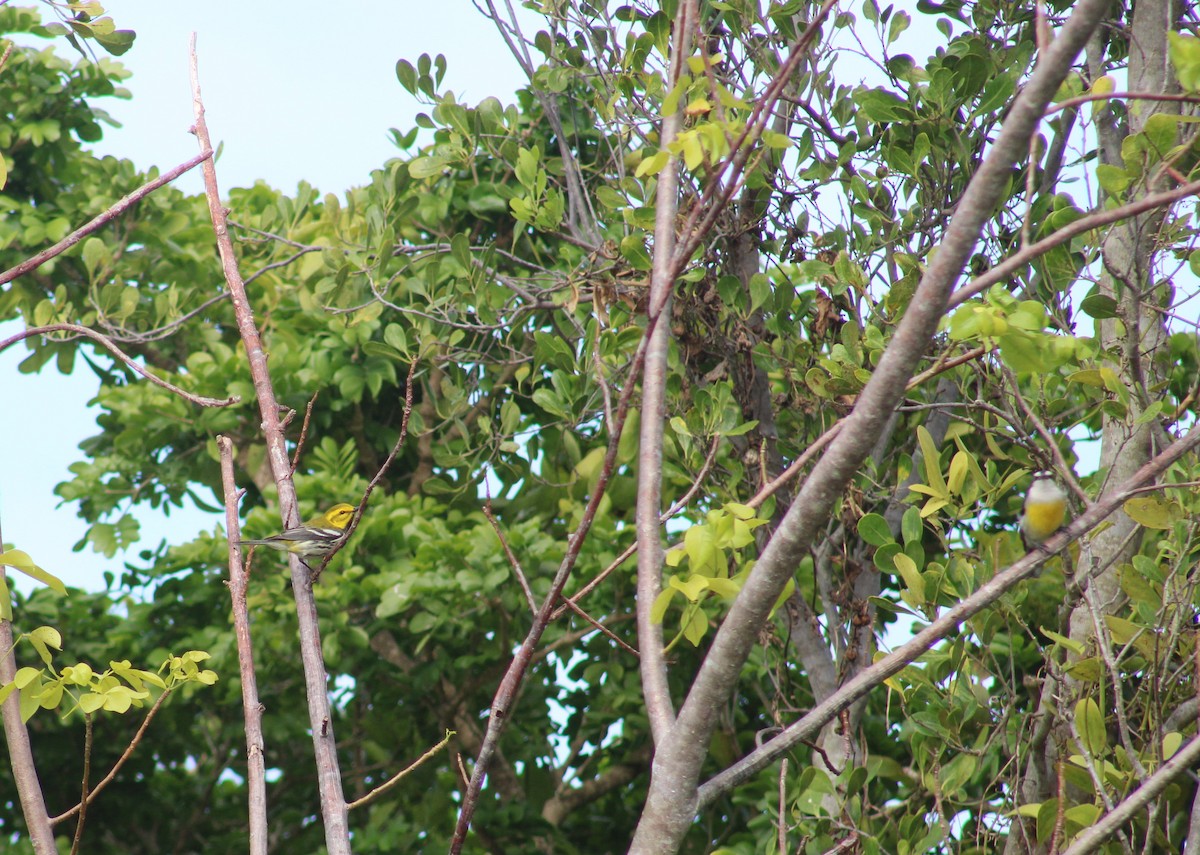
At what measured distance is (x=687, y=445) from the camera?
3.78m

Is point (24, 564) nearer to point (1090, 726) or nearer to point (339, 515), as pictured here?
point (1090, 726)

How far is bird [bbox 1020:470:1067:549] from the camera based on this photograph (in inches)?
134

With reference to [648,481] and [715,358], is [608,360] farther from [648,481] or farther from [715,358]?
[648,481]

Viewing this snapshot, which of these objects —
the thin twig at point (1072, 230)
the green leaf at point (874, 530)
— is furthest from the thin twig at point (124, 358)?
the green leaf at point (874, 530)

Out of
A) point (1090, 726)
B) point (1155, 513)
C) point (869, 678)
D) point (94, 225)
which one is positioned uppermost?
point (94, 225)

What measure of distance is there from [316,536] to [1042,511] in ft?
6.92

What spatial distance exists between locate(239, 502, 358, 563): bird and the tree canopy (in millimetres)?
188

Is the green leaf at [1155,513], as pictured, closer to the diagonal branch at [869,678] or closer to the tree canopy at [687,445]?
the tree canopy at [687,445]

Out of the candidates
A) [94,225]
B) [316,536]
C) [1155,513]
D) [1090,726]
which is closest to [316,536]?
[316,536]

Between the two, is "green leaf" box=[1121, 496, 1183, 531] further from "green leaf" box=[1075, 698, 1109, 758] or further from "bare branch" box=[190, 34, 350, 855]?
"bare branch" box=[190, 34, 350, 855]

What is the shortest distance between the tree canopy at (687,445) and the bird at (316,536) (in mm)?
188

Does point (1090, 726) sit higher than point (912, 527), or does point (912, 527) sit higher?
point (912, 527)

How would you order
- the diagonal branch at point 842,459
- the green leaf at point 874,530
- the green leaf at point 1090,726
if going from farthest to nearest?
the green leaf at point 874,530 → the green leaf at point 1090,726 → the diagonal branch at point 842,459

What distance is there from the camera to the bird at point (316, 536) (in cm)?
A: 268
